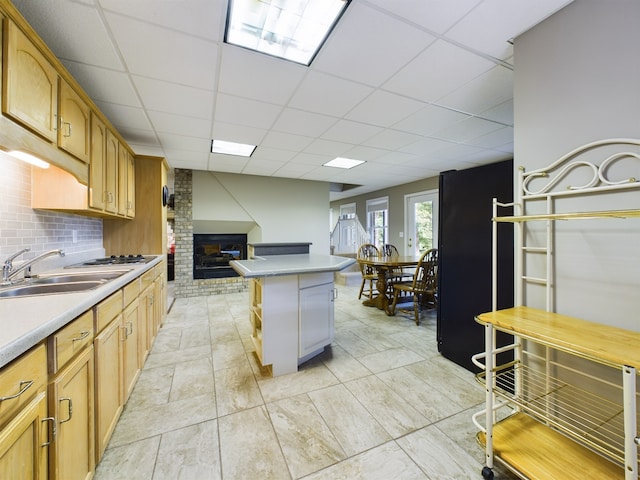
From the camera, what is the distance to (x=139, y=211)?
3.31 metres

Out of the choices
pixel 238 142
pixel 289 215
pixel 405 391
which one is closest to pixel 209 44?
pixel 238 142

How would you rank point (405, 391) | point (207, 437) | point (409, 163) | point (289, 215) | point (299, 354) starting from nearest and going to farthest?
point (207, 437), point (405, 391), point (299, 354), point (409, 163), point (289, 215)

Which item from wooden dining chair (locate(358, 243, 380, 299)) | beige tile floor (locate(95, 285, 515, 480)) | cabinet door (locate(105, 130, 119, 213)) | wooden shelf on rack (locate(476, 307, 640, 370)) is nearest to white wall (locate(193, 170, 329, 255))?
wooden dining chair (locate(358, 243, 380, 299))

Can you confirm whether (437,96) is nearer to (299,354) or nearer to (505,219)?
(505,219)

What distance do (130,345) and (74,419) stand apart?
2.76 feet

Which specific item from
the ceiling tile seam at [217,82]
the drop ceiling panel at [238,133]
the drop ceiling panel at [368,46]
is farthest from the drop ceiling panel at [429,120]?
the ceiling tile seam at [217,82]

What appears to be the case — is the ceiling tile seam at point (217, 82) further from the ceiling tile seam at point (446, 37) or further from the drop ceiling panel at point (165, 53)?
the ceiling tile seam at point (446, 37)

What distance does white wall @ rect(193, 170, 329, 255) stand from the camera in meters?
5.13

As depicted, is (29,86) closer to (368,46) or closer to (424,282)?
(368,46)

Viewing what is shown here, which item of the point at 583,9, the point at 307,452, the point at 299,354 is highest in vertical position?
the point at 583,9

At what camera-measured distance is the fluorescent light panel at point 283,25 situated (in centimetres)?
147

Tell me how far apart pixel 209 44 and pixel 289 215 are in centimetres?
419

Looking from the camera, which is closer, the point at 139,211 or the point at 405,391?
the point at 405,391

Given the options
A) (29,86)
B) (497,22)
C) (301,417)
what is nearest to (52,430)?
(301,417)
